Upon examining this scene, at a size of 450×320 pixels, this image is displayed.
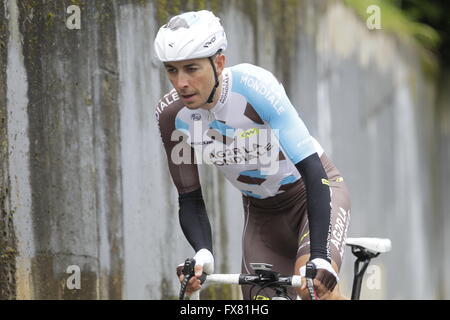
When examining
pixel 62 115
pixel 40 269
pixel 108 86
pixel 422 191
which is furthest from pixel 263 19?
pixel 422 191

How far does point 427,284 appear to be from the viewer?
14.2 m

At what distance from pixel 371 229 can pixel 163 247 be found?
5.01m

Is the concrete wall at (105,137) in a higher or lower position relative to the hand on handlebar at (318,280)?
higher

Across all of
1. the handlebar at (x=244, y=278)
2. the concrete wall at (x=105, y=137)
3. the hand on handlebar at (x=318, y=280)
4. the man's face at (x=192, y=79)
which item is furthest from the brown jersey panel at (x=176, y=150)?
the concrete wall at (x=105, y=137)

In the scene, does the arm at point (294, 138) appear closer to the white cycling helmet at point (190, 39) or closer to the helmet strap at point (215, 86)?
the helmet strap at point (215, 86)

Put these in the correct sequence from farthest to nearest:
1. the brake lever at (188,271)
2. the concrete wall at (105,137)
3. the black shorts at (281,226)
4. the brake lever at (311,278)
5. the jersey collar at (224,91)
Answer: the concrete wall at (105,137) < the black shorts at (281,226) < the jersey collar at (224,91) < the brake lever at (188,271) < the brake lever at (311,278)

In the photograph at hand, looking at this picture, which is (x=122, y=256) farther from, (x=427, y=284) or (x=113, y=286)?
(x=427, y=284)

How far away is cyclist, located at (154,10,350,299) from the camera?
4.44 metres

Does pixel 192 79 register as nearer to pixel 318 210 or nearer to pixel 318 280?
pixel 318 210

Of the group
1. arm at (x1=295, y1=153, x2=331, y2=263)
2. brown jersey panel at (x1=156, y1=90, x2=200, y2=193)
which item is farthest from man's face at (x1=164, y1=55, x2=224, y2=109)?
arm at (x1=295, y1=153, x2=331, y2=263)

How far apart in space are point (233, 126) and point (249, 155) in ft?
0.74

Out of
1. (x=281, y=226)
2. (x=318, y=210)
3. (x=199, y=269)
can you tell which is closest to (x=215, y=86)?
(x=318, y=210)

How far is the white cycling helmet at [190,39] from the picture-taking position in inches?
173

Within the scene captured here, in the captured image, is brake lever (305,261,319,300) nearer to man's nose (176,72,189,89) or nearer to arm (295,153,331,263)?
arm (295,153,331,263)
